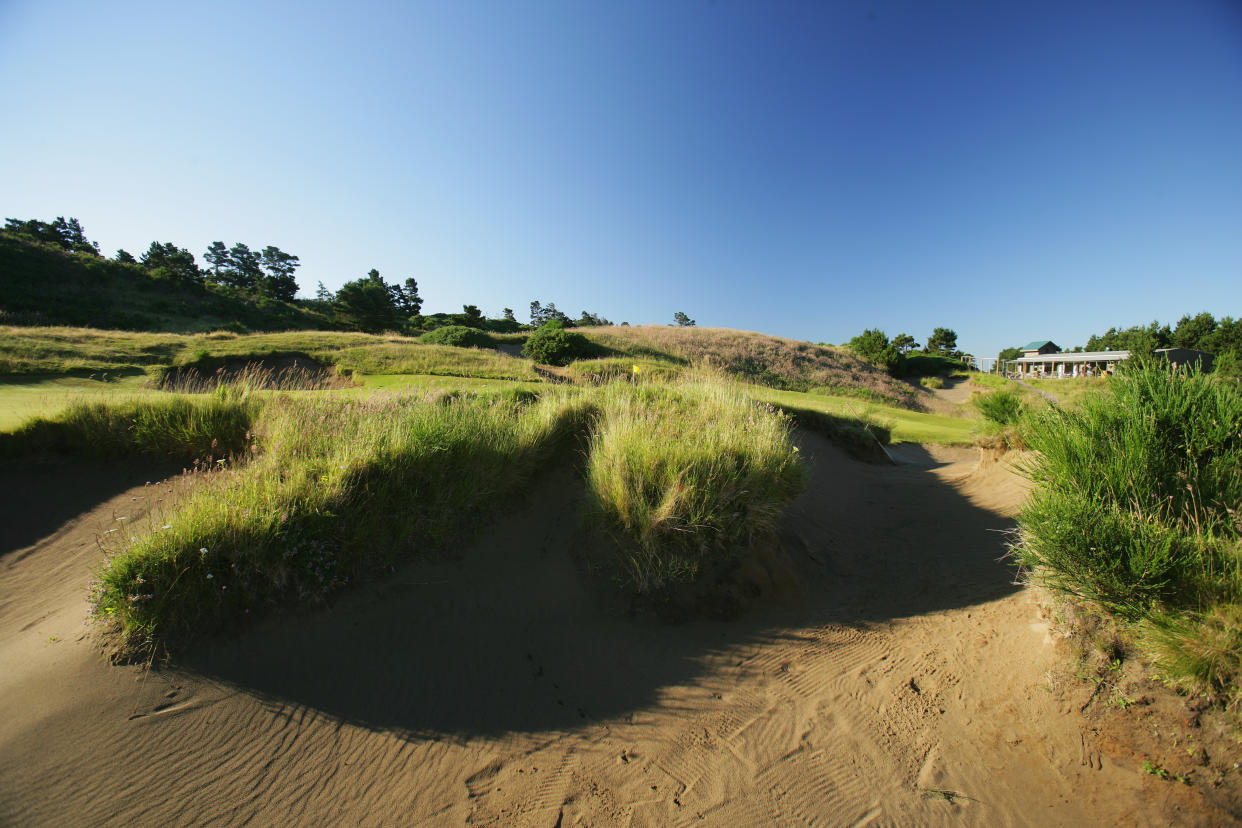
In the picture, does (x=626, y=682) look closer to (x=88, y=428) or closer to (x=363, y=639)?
(x=363, y=639)

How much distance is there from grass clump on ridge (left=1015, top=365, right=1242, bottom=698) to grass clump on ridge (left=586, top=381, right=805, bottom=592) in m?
2.29

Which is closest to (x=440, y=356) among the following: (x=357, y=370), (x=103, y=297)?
(x=357, y=370)

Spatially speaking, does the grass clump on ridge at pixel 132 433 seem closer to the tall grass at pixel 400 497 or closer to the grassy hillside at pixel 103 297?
the tall grass at pixel 400 497

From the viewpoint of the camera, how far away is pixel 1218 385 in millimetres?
3658

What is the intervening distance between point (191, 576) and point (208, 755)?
128 centimetres

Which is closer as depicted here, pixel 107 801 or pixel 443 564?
pixel 107 801

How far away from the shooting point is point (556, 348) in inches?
1005

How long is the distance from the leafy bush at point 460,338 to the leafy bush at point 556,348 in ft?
14.2

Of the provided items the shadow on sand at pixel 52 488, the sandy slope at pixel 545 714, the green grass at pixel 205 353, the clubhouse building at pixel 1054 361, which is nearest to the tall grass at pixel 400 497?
the sandy slope at pixel 545 714

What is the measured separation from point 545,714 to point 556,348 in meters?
23.3

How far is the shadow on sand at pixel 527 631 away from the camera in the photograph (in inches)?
124

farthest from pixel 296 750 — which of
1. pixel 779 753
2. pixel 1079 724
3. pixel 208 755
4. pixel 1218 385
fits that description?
pixel 1218 385

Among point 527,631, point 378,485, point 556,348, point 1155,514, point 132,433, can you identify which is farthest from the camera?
point 556,348

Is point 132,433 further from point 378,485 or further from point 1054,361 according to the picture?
point 1054,361
